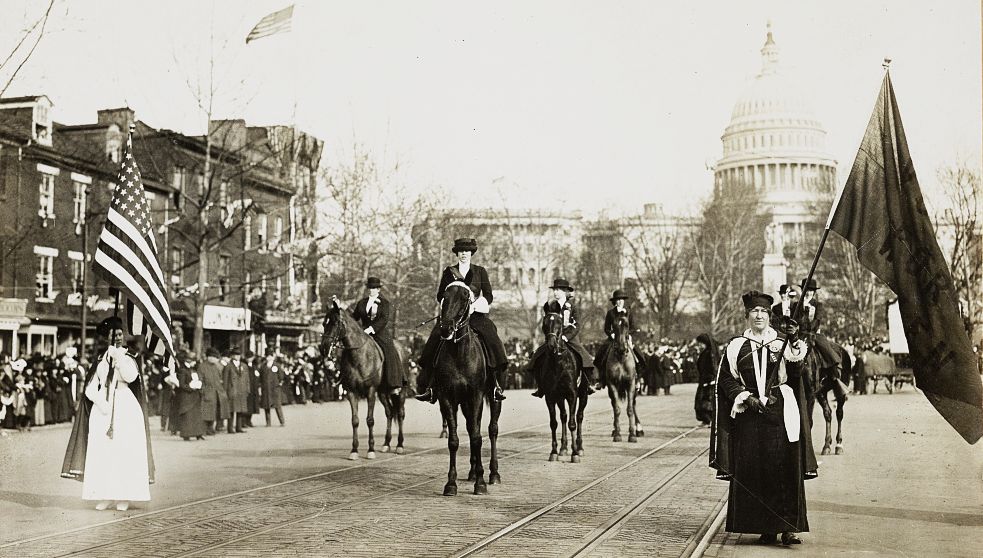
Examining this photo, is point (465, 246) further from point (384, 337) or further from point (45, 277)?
point (45, 277)

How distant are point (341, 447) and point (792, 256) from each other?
152 ft

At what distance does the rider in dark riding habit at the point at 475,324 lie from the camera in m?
13.2

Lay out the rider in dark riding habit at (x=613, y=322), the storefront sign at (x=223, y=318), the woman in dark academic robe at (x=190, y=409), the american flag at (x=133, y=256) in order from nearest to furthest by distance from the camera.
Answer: the american flag at (x=133, y=256) → the rider in dark riding habit at (x=613, y=322) → the woman in dark academic robe at (x=190, y=409) → the storefront sign at (x=223, y=318)

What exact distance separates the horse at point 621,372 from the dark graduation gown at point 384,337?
4160 millimetres

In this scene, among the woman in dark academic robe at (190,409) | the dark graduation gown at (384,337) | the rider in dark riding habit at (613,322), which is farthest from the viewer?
the woman in dark academic robe at (190,409)

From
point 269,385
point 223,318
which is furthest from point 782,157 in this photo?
point 269,385

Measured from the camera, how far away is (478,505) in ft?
39.1

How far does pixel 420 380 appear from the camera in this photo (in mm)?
13477

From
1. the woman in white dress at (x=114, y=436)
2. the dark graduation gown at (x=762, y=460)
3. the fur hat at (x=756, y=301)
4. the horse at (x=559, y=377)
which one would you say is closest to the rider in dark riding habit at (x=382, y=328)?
the horse at (x=559, y=377)

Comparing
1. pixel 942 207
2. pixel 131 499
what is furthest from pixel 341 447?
pixel 942 207

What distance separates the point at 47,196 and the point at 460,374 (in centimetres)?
3010

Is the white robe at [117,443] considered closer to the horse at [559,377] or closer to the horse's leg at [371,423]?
the horse's leg at [371,423]

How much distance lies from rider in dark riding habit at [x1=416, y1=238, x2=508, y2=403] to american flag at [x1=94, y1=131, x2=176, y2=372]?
2.98 m

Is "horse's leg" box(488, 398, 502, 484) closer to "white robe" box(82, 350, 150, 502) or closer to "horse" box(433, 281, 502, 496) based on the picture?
"horse" box(433, 281, 502, 496)
